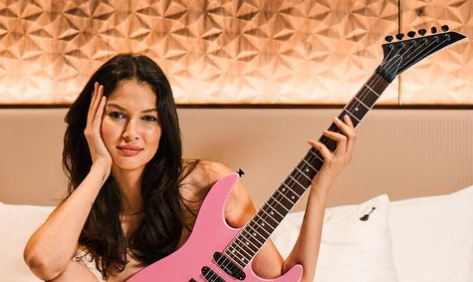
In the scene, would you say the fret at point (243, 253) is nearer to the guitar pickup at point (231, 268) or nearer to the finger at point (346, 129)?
the guitar pickup at point (231, 268)

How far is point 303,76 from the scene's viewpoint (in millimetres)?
2023

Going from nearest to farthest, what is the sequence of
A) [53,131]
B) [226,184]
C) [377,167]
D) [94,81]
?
[226,184] → [94,81] → [377,167] → [53,131]

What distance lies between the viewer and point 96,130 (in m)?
1.43

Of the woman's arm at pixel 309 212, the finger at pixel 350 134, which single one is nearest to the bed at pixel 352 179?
the woman's arm at pixel 309 212

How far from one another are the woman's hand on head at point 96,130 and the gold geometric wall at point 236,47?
2.23ft

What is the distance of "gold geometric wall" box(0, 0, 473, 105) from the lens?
1.96m

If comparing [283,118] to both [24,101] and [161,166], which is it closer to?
[161,166]

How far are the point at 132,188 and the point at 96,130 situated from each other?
22 centimetres

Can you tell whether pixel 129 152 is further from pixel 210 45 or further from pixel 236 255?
pixel 210 45

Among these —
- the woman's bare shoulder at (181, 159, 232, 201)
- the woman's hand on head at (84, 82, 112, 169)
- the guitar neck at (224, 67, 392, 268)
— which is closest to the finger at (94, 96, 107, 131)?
the woman's hand on head at (84, 82, 112, 169)

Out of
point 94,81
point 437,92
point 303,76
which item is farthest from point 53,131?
point 437,92

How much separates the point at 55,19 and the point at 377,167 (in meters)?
1.23

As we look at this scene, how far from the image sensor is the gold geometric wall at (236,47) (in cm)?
196

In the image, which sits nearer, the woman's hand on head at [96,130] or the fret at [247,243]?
the fret at [247,243]
